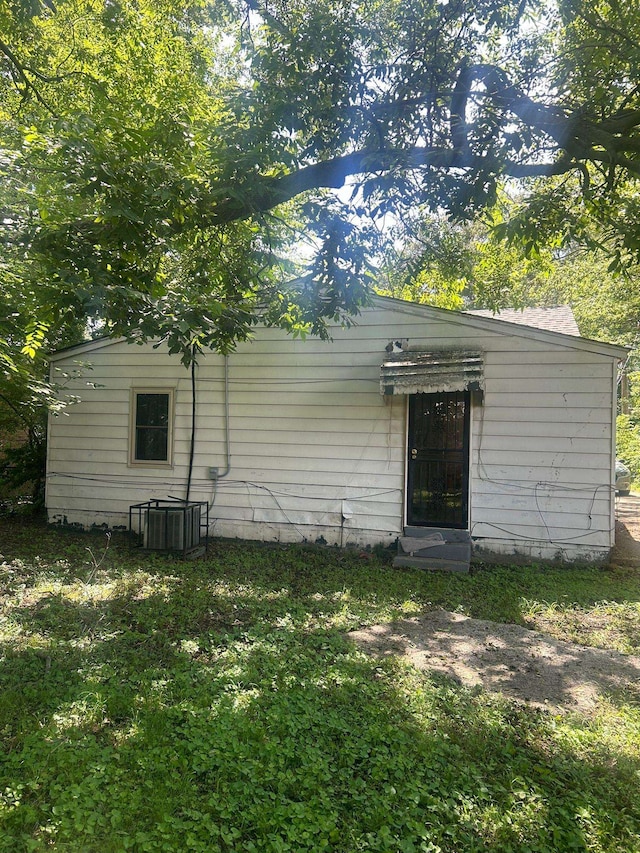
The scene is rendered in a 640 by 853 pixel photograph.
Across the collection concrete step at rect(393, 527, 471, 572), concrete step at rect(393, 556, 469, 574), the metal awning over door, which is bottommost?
concrete step at rect(393, 556, 469, 574)

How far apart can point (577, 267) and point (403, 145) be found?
538 inches

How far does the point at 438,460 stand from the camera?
22.6 ft

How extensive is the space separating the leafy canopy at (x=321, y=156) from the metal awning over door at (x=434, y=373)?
1.25 m

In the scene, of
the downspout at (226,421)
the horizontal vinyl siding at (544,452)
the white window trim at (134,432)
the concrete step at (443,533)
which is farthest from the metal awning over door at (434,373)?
the white window trim at (134,432)

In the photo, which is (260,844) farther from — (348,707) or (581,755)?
(581,755)

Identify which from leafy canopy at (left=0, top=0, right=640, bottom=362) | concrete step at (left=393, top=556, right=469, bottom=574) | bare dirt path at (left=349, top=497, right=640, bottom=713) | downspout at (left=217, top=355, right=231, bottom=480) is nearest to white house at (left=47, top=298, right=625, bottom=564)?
downspout at (left=217, top=355, right=231, bottom=480)

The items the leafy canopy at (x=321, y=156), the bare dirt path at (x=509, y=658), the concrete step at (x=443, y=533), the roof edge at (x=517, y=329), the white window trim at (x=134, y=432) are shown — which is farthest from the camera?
the white window trim at (x=134, y=432)

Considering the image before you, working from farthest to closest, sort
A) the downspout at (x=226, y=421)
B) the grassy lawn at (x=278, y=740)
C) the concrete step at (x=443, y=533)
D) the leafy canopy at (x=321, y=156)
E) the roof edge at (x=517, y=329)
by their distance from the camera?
the downspout at (x=226, y=421) < the concrete step at (x=443, y=533) < the roof edge at (x=517, y=329) < the leafy canopy at (x=321, y=156) < the grassy lawn at (x=278, y=740)

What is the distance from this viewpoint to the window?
8008mm

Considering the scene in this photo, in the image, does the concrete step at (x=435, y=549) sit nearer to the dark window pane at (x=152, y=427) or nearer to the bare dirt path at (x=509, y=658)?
the bare dirt path at (x=509, y=658)

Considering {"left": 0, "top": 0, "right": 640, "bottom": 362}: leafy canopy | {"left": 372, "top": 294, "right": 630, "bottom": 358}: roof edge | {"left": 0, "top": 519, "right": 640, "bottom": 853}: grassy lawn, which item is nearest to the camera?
{"left": 0, "top": 519, "right": 640, "bottom": 853}: grassy lawn

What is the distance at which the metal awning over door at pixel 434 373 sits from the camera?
20.7 feet

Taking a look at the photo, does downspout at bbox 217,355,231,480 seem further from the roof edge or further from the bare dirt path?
the bare dirt path

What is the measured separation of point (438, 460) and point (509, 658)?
10.9ft
